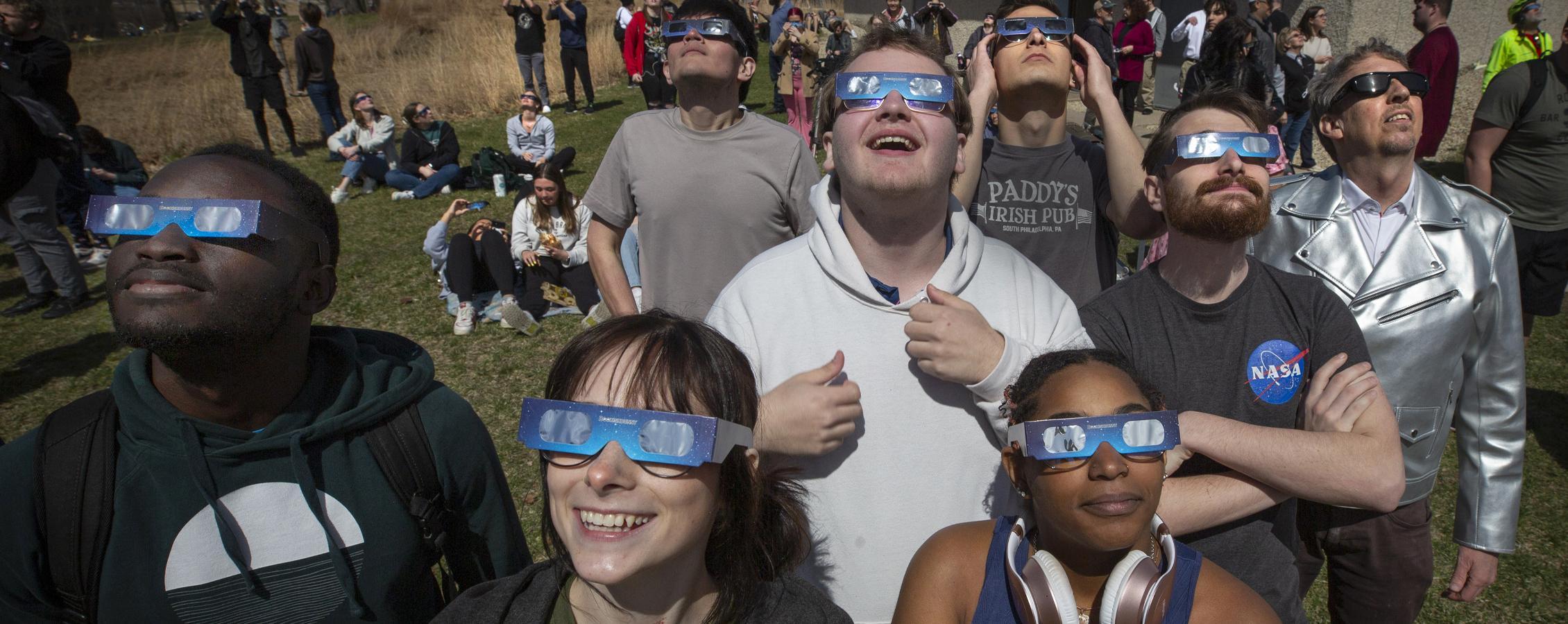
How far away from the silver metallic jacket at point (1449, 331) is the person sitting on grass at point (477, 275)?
599 centimetres

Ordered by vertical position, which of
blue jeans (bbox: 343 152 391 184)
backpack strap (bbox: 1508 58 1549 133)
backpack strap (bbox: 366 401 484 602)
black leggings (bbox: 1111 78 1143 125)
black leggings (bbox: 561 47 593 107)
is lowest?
backpack strap (bbox: 366 401 484 602)

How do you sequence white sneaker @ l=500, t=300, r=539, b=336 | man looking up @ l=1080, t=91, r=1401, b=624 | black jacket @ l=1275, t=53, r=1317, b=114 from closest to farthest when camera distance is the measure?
man looking up @ l=1080, t=91, r=1401, b=624 < white sneaker @ l=500, t=300, r=539, b=336 < black jacket @ l=1275, t=53, r=1317, b=114

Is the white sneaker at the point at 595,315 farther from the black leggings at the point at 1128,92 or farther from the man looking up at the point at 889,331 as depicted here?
the black leggings at the point at 1128,92

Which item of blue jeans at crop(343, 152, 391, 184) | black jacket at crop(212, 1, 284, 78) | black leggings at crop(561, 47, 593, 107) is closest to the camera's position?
blue jeans at crop(343, 152, 391, 184)

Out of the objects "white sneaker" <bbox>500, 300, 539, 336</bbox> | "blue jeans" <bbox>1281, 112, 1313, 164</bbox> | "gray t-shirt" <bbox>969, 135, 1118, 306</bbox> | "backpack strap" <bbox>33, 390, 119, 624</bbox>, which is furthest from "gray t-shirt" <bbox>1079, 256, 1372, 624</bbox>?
"blue jeans" <bbox>1281, 112, 1313, 164</bbox>

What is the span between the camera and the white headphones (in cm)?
158

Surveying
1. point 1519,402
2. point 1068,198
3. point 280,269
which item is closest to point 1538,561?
point 1519,402

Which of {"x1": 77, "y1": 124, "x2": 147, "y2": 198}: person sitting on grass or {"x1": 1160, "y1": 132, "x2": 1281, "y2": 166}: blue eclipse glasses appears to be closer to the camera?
{"x1": 1160, "y1": 132, "x2": 1281, "y2": 166}: blue eclipse glasses

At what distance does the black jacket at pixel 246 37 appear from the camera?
11062 millimetres

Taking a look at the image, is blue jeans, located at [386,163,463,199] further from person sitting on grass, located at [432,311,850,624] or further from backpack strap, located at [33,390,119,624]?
person sitting on grass, located at [432,311,850,624]

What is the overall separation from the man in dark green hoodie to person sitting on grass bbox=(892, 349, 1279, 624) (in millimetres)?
1213

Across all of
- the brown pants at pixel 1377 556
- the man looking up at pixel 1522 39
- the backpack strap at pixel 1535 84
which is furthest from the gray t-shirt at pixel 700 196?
the man looking up at pixel 1522 39

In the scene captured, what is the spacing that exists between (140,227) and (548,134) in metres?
10.0

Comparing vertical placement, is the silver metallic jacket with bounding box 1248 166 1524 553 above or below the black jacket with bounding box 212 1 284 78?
below
